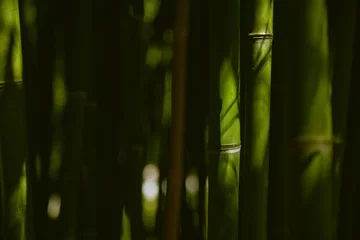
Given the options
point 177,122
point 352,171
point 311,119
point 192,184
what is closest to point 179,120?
point 177,122

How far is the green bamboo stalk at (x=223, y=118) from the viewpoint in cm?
67

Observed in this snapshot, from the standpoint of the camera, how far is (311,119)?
27.2 inches

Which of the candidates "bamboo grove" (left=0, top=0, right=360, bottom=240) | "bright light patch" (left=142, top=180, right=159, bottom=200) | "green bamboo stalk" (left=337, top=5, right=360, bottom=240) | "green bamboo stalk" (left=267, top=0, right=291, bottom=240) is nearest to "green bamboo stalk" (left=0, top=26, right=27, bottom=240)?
"bamboo grove" (left=0, top=0, right=360, bottom=240)

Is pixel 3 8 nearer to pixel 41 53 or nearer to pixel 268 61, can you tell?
pixel 41 53

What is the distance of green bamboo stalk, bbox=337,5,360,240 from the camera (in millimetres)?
758

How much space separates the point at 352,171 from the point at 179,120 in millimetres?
341

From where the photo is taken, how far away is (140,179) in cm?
73

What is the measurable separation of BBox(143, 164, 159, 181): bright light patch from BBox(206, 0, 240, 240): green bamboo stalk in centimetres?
10

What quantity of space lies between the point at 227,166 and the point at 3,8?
1.44 feet

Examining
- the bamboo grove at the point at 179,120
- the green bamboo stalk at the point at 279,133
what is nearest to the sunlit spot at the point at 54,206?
the bamboo grove at the point at 179,120

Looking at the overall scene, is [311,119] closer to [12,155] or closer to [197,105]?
[197,105]

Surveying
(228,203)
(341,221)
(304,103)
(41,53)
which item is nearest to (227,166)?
(228,203)

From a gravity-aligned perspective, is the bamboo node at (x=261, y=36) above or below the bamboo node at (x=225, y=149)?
above

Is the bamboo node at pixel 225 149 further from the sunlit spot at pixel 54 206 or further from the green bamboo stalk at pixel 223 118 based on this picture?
the sunlit spot at pixel 54 206
